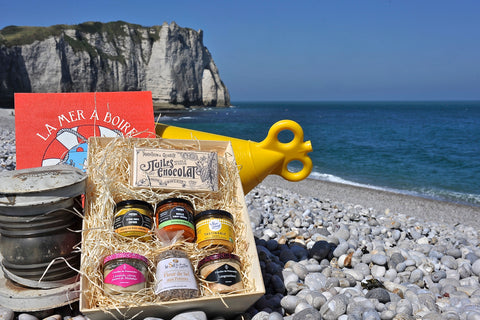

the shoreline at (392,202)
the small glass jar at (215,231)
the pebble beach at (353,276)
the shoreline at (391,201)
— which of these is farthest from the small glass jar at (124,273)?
the shoreline at (391,201)

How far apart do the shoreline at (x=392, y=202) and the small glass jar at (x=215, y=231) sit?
6.73 m

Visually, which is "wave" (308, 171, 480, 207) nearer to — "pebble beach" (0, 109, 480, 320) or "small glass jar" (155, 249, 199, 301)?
"pebble beach" (0, 109, 480, 320)

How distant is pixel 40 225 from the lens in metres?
2.04

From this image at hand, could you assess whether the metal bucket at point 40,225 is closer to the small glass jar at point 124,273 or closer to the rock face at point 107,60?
the small glass jar at point 124,273

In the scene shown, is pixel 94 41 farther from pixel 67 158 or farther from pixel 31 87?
pixel 67 158

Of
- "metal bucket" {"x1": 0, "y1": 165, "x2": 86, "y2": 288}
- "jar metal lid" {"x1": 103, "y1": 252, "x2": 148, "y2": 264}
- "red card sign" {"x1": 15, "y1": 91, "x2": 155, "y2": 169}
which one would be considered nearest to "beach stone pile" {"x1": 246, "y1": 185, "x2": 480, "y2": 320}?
"jar metal lid" {"x1": 103, "y1": 252, "x2": 148, "y2": 264}

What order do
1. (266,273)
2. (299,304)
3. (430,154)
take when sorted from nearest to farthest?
(299,304) < (266,273) < (430,154)

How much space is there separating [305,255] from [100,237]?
1910 mm

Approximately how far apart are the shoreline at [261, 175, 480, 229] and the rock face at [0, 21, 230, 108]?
4341 centimetres

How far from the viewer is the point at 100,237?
2221 millimetres

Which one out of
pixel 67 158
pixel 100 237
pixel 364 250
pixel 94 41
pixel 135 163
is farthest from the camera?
pixel 94 41

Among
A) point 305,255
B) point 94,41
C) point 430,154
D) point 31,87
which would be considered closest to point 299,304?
point 305,255

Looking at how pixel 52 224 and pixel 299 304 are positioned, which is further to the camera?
pixel 299 304

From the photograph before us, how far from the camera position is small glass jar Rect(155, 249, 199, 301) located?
1.99m
